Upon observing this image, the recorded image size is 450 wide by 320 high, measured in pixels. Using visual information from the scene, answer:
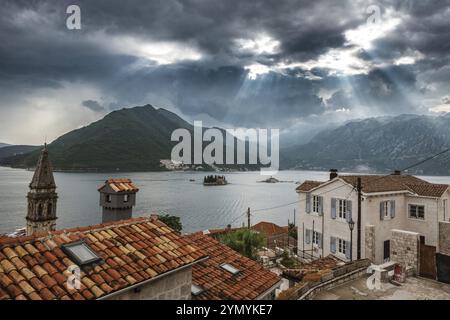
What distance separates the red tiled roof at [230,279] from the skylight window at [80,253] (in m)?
4.38

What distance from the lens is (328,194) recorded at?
26.9m

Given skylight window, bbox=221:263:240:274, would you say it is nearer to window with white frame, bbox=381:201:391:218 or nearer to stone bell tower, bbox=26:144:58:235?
window with white frame, bbox=381:201:391:218

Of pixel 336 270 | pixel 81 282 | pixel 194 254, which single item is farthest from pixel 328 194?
pixel 81 282

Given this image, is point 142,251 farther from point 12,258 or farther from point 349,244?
point 349,244

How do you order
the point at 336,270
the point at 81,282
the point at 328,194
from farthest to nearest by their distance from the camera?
1. the point at 328,194
2. the point at 336,270
3. the point at 81,282

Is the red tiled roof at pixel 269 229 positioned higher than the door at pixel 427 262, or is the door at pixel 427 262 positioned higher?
the door at pixel 427 262

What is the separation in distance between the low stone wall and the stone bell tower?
28.9m

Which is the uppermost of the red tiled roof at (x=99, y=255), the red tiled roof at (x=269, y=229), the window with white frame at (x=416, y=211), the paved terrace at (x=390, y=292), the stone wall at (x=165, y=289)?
the red tiled roof at (x=99, y=255)

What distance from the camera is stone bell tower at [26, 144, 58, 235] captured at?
1238 inches

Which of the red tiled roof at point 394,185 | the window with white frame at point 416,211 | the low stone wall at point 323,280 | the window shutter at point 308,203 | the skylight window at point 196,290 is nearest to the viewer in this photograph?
the low stone wall at point 323,280

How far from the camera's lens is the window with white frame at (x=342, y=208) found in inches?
991

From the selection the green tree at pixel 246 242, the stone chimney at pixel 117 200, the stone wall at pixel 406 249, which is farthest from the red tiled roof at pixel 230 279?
the green tree at pixel 246 242

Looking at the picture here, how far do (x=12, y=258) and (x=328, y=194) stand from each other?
2420 cm

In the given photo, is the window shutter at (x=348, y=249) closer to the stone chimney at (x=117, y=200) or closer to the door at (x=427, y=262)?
the door at (x=427, y=262)
